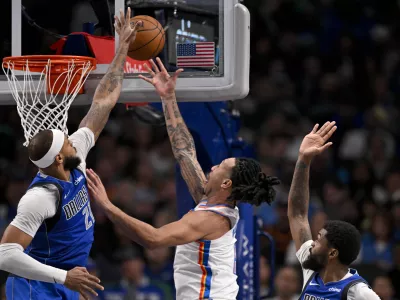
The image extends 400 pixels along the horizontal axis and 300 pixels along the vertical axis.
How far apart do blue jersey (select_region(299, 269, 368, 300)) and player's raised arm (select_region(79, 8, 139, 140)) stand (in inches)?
71.9

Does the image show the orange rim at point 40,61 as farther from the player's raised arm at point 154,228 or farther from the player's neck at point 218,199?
the player's neck at point 218,199

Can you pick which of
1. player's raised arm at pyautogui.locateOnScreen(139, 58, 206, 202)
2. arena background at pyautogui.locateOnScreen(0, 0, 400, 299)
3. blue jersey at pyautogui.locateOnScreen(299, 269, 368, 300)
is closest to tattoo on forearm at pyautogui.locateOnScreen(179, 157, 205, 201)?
player's raised arm at pyautogui.locateOnScreen(139, 58, 206, 202)

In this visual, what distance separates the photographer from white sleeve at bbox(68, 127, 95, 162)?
581 centimetres

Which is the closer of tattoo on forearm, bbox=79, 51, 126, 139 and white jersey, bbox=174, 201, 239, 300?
white jersey, bbox=174, 201, 239, 300

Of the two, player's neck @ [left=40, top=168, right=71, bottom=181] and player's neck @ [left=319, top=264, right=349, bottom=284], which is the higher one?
player's neck @ [left=40, top=168, right=71, bottom=181]

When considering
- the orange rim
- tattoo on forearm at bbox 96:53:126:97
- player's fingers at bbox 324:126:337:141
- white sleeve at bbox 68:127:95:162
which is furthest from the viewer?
the orange rim

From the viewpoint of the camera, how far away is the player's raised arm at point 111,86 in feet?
20.1

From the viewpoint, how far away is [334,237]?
572 centimetres

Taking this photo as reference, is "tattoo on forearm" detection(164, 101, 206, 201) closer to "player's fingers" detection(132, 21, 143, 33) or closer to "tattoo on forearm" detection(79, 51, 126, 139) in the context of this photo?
"tattoo on forearm" detection(79, 51, 126, 139)

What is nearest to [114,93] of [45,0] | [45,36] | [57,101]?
[57,101]

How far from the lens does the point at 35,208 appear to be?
527 cm

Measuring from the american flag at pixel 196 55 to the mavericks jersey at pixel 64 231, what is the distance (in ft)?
4.35

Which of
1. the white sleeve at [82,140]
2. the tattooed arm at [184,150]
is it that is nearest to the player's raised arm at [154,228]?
the white sleeve at [82,140]

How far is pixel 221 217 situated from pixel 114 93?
122 cm
